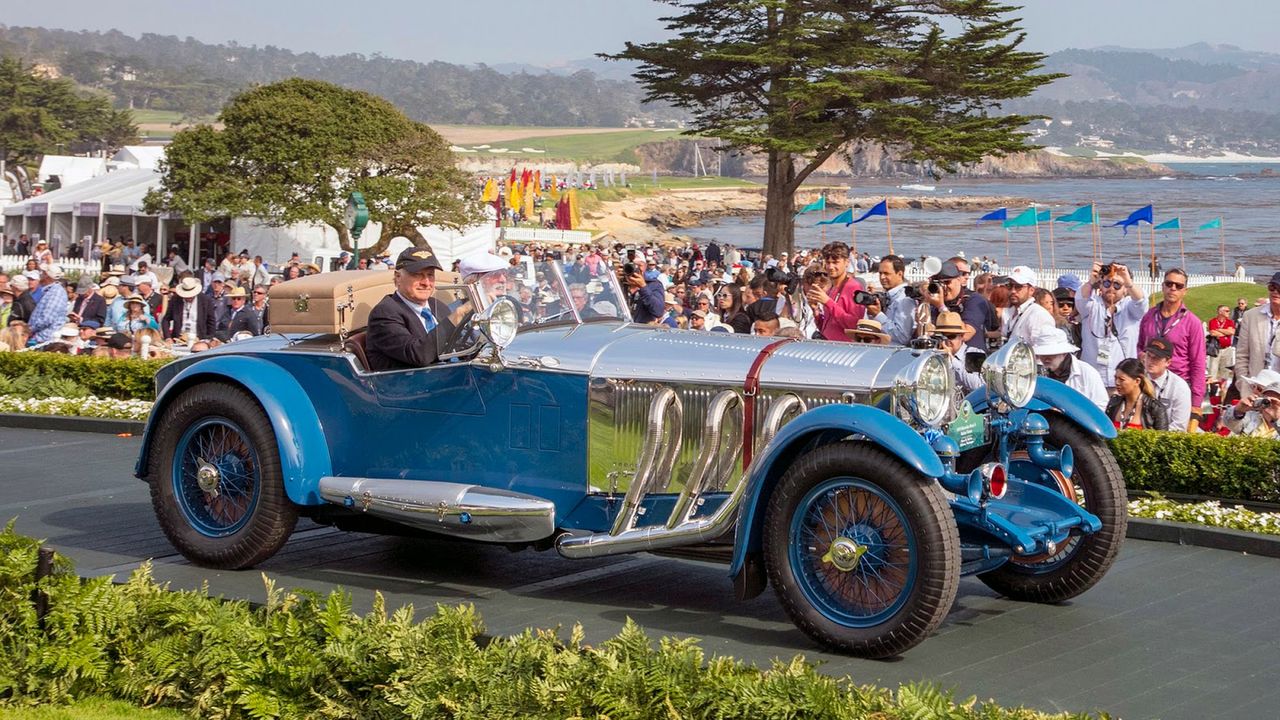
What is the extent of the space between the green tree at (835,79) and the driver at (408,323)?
1380 inches

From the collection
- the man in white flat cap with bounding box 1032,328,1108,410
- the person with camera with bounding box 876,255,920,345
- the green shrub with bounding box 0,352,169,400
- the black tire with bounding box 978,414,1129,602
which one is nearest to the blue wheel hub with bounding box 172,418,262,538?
the black tire with bounding box 978,414,1129,602

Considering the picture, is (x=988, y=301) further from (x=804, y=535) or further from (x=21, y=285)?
(x=21, y=285)

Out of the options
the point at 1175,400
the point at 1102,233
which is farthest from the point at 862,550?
the point at 1102,233

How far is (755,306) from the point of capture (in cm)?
1174

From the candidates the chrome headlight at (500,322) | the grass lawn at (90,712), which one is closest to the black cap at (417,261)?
the chrome headlight at (500,322)

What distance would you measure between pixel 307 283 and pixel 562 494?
235 centimetres

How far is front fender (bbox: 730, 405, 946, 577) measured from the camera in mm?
5883

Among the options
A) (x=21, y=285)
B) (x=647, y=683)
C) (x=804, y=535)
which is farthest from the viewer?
(x=21, y=285)

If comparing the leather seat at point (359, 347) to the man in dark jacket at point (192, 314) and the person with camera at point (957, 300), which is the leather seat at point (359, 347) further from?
the man in dark jacket at point (192, 314)

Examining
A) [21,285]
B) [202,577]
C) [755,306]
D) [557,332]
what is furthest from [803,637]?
[21,285]

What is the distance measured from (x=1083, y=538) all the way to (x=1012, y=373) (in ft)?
3.31

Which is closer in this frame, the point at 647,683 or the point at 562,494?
the point at 647,683

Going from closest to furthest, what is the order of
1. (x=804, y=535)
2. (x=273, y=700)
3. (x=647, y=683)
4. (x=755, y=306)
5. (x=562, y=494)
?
(x=647, y=683) → (x=273, y=700) → (x=804, y=535) → (x=562, y=494) → (x=755, y=306)

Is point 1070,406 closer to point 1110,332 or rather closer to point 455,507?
point 455,507
